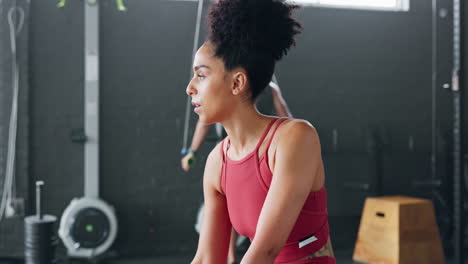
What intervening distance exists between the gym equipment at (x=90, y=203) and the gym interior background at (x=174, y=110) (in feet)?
0.26

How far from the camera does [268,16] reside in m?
1.05

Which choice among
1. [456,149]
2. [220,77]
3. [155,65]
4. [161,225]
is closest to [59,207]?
[161,225]

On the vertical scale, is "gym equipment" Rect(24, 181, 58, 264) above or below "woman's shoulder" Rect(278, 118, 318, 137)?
below

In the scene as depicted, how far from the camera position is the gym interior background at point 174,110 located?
12.5 ft

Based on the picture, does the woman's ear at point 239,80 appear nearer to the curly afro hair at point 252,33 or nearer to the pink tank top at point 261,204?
the curly afro hair at point 252,33

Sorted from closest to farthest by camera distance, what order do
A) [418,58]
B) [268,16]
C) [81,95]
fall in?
[268,16]
[81,95]
[418,58]

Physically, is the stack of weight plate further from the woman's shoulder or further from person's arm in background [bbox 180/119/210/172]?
the woman's shoulder

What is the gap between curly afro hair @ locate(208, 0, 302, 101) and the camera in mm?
1038

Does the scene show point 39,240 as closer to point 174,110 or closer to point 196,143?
point 196,143

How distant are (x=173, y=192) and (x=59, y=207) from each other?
858 millimetres

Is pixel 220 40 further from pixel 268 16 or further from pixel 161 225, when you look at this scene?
pixel 161 225

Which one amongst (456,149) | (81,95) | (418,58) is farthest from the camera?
(418,58)

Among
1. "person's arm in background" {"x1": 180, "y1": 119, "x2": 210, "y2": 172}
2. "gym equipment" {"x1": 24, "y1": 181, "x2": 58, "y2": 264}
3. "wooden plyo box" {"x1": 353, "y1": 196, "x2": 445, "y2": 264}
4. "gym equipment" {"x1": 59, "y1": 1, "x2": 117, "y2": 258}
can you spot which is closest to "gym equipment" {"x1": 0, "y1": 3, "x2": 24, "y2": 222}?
"gym equipment" {"x1": 59, "y1": 1, "x2": 117, "y2": 258}

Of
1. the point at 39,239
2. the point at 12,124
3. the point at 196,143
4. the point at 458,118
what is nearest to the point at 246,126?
the point at 458,118
